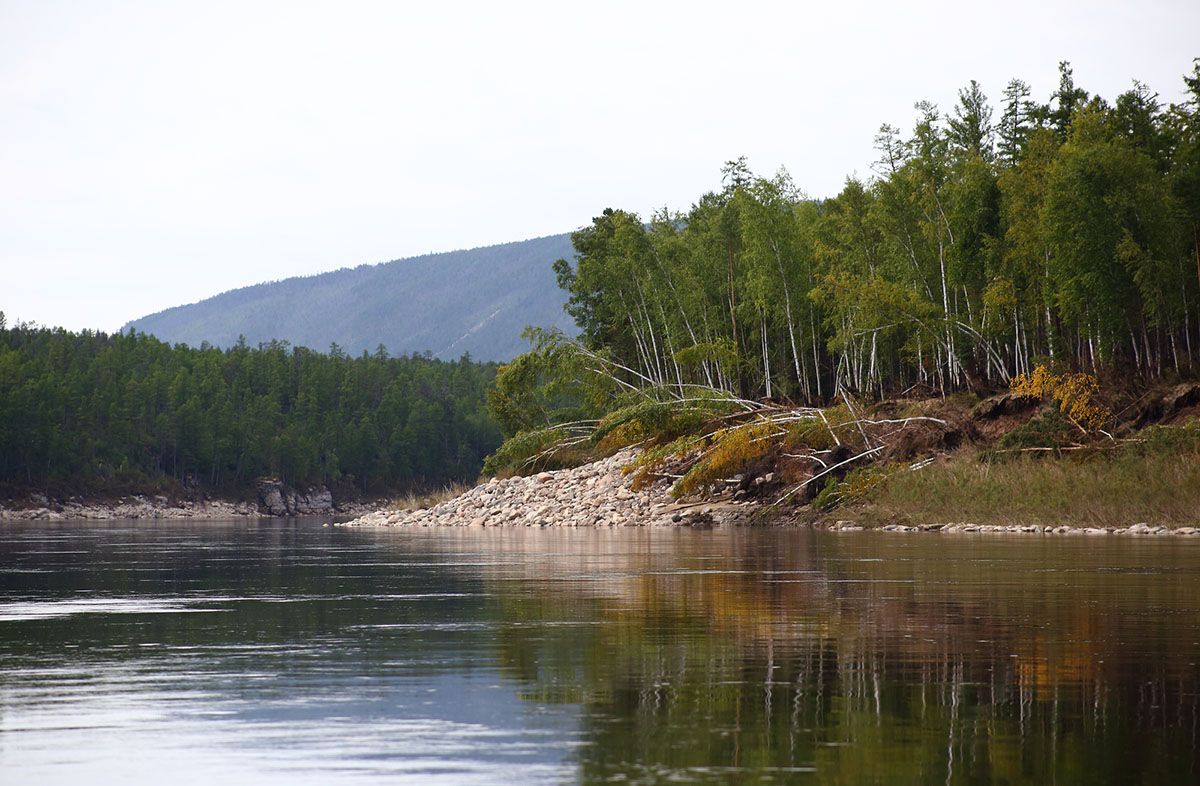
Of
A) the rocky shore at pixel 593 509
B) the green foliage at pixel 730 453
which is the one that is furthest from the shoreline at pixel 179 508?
the green foliage at pixel 730 453

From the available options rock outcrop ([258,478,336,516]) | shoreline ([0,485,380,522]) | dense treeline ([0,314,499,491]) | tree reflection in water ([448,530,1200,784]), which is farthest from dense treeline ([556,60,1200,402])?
rock outcrop ([258,478,336,516])

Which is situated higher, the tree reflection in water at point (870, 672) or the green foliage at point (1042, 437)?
the green foliage at point (1042, 437)

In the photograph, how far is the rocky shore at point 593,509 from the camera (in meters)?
34.0

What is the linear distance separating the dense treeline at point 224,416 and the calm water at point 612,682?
10826cm

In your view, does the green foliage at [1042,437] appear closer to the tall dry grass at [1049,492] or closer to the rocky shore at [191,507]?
the tall dry grass at [1049,492]

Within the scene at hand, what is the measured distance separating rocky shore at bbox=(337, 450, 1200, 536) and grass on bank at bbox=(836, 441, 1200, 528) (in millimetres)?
506

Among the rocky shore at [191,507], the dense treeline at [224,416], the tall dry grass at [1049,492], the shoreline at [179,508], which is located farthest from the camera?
the dense treeline at [224,416]

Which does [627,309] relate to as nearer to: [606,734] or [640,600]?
[640,600]

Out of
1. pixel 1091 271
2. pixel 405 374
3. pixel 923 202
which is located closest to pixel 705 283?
pixel 923 202

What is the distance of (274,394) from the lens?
493ft

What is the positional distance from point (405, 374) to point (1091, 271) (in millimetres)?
141338

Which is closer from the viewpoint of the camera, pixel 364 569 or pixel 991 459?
pixel 364 569

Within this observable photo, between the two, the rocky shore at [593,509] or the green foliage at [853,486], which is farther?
the green foliage at [853,486]

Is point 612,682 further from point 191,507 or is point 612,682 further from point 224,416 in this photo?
point 224,416
